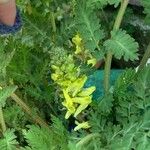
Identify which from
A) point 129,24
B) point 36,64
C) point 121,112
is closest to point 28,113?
point 36,64

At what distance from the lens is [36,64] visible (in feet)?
4.34

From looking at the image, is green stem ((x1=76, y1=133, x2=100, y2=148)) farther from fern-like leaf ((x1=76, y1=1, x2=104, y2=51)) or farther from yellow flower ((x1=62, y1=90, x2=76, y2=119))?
fern-like leaf ((x1=76, y1=1, x2=104, y2=51))

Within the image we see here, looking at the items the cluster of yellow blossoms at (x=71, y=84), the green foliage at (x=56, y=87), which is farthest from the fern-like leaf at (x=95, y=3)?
the cluster of yellow blossoms at (x=71, y=84)

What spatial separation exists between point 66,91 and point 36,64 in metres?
0.16

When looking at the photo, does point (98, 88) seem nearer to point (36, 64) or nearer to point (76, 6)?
point (36, 64)

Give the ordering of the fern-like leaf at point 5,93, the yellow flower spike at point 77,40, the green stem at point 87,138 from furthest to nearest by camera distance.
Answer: the yellow flower spike at point 77,40 < the green stem at point 87,138 < the fern-like leaf at point 5,93

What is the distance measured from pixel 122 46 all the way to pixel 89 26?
100 millimetres

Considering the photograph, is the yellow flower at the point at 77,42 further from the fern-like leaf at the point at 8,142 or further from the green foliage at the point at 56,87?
the fern-like leaf at the point at 8,142

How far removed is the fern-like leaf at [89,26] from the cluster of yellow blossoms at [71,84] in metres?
0.06

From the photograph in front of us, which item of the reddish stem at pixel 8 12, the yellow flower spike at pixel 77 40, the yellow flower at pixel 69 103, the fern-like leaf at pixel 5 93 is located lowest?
the yellow flower at pixel 69 103

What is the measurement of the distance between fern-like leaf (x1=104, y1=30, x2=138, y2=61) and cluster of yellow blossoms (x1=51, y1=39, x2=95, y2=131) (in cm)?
9

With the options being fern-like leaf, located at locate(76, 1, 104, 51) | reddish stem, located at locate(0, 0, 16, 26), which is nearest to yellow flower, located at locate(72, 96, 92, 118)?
fern-like leaf, located at locate(76, 1, 104, 51)

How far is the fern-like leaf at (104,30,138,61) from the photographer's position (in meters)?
1.11

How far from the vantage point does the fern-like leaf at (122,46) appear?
3.65ft
